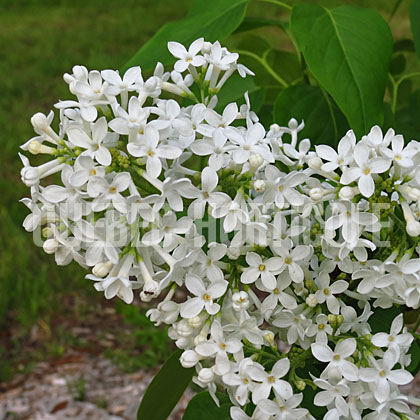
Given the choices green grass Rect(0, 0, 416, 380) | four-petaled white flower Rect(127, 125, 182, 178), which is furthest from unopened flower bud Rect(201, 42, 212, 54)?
green grass Rect(0, 0, 416, 380)

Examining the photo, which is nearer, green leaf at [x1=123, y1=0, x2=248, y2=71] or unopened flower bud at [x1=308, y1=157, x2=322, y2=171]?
unopened flower bud at [x1=308, y1=157, x2=322, y2=171]

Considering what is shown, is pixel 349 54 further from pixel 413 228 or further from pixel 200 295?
pixel 200 295

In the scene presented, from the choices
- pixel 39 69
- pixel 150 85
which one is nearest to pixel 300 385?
pixel 150 85

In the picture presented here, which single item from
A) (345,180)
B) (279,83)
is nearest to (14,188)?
(279,83)

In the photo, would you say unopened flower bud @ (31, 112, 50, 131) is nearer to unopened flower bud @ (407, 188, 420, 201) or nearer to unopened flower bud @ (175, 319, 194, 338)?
unopened flower bud @ (175, 319, 194, 338)

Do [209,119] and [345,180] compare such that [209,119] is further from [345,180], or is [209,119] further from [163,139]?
[345,180]

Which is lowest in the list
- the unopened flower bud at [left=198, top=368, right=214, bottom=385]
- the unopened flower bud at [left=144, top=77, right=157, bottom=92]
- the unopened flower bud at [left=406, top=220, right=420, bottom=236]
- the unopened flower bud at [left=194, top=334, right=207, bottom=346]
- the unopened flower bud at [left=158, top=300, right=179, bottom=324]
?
the unopened flower bud at [left=198, top=368, right=214, bottom=385]

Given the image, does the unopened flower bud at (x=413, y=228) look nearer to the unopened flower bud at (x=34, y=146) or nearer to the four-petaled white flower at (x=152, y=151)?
the four-petaled white flower at (x=152, y=151)

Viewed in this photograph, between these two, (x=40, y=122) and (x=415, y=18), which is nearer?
(x=40, y=122)
